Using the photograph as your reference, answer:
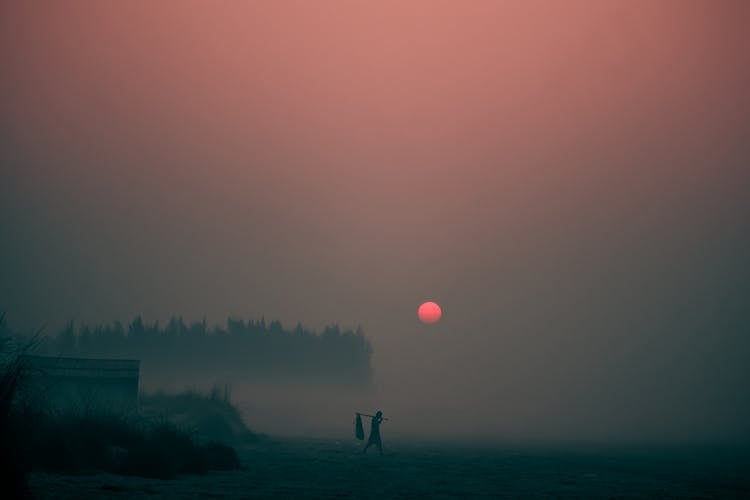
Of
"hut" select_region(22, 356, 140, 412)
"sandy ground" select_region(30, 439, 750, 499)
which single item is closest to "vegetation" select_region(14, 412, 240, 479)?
"sandy ground" select_region(30, 439, 750, 499)

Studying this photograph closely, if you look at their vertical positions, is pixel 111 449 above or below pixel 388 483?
above

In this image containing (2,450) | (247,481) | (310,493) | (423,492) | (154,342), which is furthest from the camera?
(154,342)

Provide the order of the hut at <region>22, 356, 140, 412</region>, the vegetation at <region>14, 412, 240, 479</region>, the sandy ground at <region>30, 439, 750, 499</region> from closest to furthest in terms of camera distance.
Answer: the sandy ground at <region>30, 439, 750, 499</region> → the vegetation at <region>14, 412, 240, 479</region> → the hut at <region>22, 356, 140, 412</region>

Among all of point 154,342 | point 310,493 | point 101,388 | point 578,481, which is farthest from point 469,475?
point 154,342

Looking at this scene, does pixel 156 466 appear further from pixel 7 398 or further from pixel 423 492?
pixel 7 398

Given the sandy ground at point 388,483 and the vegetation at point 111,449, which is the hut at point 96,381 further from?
the vegetation at point 111,449

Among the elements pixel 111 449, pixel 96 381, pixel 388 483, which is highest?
pixel 96 381

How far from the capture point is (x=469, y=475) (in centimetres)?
3591

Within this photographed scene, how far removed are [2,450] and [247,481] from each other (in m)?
15.7

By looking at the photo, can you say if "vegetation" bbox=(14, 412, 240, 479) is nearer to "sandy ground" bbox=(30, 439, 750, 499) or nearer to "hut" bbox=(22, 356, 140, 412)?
"sandy ground" bbox=(30, 439, 750, 499)

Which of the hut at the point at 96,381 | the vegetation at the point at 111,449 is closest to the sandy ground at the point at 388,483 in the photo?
the vegetation at the point at 111,449

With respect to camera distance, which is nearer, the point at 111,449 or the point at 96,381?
the point at 111,449

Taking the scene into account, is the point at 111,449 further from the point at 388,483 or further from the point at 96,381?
the point at 96,381

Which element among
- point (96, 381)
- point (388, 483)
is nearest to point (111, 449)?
point (388, 483)
